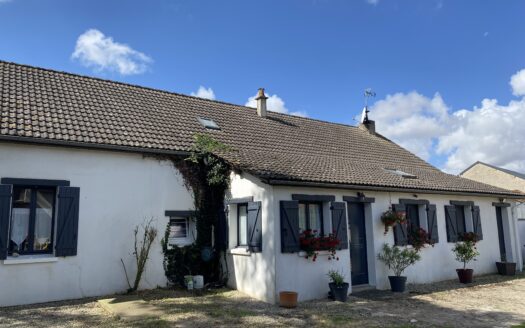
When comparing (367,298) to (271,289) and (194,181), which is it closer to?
(271,289)

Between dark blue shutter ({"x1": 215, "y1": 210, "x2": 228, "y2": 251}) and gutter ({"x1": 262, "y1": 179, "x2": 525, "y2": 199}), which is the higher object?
gutter ({"x1": 262, "y1": 179, "x2": 525, "y2": 199})

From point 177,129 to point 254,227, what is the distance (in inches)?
164

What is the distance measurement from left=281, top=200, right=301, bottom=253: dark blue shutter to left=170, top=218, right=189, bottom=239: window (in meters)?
3.11

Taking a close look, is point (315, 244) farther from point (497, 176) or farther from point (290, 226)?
point (497, 176)

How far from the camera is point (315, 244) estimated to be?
9820mm

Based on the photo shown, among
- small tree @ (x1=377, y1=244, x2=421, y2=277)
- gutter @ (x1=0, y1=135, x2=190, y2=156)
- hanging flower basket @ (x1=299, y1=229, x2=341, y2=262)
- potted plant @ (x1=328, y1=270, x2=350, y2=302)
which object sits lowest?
potted plant @ (x1=328, y1=270, x2=350, y2=302)

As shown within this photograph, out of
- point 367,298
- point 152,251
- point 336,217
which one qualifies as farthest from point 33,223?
point 367,298

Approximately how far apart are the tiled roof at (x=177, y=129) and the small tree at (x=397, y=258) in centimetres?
184

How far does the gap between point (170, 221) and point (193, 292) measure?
1955 mm

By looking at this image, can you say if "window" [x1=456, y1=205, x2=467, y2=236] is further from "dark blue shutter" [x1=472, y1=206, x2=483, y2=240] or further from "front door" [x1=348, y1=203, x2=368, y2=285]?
"front door" [x1=348, y1=203, x2=368, y2=285]

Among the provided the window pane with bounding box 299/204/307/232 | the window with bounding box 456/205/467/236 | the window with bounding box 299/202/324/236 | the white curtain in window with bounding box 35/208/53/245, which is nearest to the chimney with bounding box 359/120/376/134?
the window with bounding box 456/205/467/236

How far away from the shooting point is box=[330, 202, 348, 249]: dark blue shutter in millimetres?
10656

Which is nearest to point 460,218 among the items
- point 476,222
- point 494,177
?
point 476,222

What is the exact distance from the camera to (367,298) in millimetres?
10227
